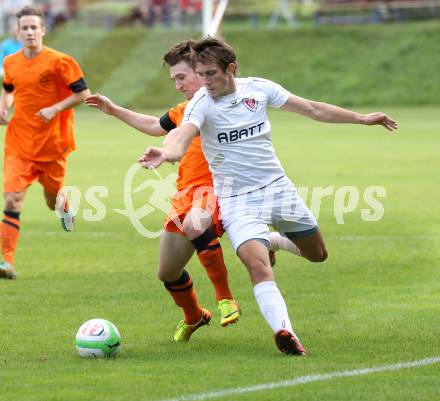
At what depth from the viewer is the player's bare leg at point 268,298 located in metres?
7.54

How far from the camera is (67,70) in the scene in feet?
38.9

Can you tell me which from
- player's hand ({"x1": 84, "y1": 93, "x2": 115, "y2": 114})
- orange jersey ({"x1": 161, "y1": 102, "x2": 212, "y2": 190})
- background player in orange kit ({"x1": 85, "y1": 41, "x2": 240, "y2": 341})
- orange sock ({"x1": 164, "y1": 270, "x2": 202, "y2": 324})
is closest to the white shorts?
background player in orange kit ({"x1": 85, "y1": 41, "x2": 240, "y2": 341})

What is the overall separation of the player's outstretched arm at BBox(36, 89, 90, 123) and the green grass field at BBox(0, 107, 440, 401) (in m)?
1.55

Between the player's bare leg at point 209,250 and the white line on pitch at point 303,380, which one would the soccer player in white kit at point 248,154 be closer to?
the player's bare leg at point 209,250

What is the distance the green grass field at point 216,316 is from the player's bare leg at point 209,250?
0.22 meters

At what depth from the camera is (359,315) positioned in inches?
364

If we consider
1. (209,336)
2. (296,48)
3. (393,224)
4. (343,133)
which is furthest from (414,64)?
(209,336)

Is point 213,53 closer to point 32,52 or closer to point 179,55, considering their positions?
point 179,55

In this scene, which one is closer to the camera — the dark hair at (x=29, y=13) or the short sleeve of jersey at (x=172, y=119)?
the short sleeve of jersey at (x=172, y=119)

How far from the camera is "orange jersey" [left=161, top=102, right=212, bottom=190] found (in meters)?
8.67

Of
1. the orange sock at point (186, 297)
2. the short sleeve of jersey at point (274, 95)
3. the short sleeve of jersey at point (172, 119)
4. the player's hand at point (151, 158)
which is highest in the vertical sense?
the player's hand at point (151, 158)

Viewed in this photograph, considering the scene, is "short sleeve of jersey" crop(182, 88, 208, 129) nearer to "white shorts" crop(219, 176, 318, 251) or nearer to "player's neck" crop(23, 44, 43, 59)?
"white shorts" crop(219, 176, 318, 251)

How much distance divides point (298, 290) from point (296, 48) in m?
38.5

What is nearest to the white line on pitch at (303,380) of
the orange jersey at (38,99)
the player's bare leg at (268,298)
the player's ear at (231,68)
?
the player's bare leg at (268,298)
